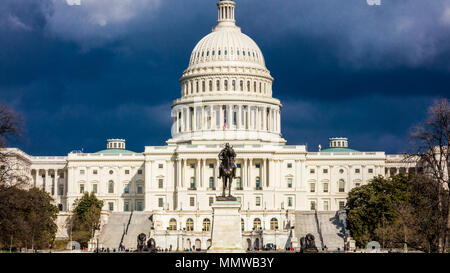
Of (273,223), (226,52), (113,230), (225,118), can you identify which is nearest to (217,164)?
(225,118)

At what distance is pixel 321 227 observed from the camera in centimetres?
14950

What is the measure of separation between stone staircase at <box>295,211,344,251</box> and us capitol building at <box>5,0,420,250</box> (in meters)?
1.69

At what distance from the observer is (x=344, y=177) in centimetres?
18862

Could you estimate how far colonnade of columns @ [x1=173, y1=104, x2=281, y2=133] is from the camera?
193 meters

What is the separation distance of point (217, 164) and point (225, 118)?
18952 millimetres

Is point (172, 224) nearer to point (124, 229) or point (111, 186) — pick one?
point (124, 229)

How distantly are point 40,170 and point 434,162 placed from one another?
13673 centimetres

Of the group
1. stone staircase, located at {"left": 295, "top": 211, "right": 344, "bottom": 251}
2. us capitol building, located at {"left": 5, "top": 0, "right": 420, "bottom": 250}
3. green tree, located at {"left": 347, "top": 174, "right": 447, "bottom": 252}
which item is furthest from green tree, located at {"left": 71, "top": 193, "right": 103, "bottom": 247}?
green tree, located at {"left": 347, "top": 174, "right": 447, "bottom": 252}

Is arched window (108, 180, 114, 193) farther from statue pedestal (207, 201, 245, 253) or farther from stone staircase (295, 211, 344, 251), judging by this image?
statue pedestal (207, 201, 245, 253)

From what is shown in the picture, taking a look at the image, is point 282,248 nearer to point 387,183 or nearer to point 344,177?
point 387,183

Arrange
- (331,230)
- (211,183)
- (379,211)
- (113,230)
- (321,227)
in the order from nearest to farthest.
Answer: (379,211) → (331,230) → (113,230) → (321,227) → (211,183)

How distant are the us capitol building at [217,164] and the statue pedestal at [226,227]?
81352mm
